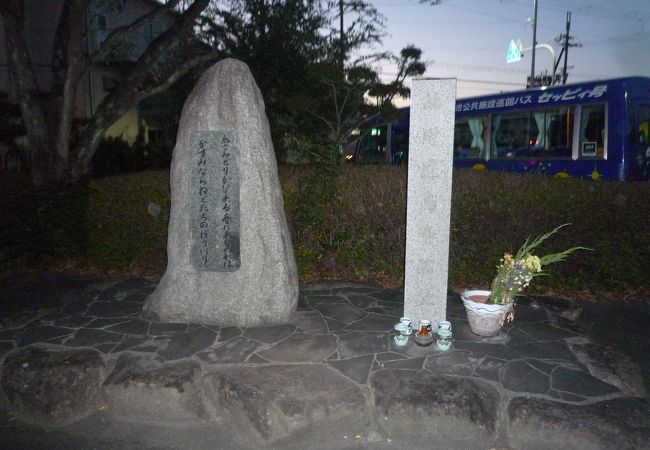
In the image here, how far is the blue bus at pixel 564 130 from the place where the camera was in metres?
10.6

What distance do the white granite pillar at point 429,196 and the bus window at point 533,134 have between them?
9.30 metres

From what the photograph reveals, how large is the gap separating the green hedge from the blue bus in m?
3.78

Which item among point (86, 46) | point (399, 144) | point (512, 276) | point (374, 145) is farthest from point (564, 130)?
point (86, 46)

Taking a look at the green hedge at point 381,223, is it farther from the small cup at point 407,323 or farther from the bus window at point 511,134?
the bus window at point 511,134

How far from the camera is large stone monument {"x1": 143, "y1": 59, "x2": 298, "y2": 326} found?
4.46 m

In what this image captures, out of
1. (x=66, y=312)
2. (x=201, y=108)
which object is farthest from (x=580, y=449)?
(x=66, y=312)

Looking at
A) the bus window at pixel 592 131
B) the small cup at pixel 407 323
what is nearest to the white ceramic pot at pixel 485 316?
the small cup at pixel 407 323

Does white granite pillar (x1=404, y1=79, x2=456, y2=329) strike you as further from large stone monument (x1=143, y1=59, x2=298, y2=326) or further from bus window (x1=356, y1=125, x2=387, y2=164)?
bus window (x1=356, y1=125, x2=387, y2=164)

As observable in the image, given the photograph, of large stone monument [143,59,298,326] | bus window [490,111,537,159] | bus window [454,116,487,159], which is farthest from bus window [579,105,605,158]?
large stone monument [143,59,298,326]

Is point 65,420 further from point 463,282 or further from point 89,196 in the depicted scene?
point 463,282

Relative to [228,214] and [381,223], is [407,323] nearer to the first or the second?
[228,214]

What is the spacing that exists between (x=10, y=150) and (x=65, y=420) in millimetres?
13731

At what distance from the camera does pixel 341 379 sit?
361 centimetres

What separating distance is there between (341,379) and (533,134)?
1113 cm
